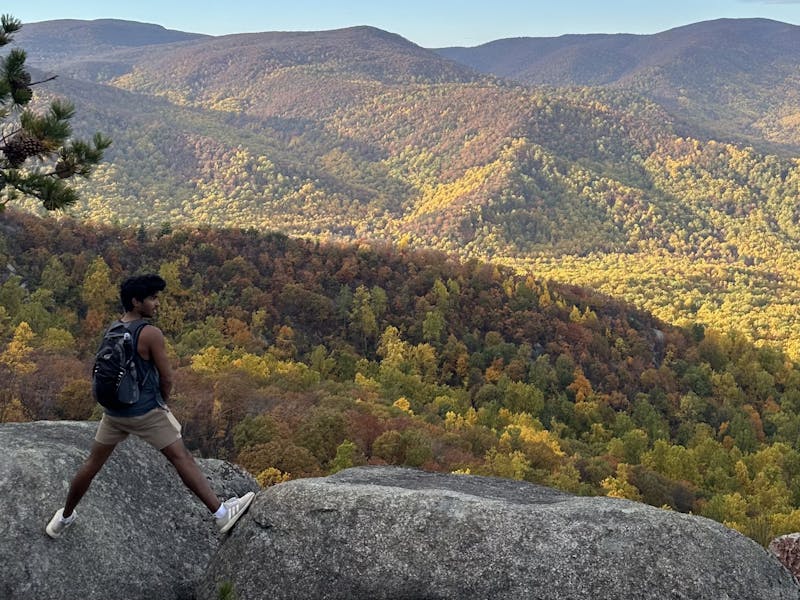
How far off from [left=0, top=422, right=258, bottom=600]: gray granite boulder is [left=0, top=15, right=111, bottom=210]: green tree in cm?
436

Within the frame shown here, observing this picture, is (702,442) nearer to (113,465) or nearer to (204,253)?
(204,253)

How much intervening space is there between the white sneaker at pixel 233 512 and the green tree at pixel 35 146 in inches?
274

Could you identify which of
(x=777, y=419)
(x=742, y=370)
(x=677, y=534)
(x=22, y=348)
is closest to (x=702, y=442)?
(x=777, y=419)

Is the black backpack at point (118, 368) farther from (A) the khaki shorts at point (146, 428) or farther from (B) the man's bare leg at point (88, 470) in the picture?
(B) the man's bare leg at point (88, 470)

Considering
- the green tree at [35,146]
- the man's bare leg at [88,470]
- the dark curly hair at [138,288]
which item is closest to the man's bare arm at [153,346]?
the dark curly hair at [138,288]

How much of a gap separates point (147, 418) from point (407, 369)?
69005 mm

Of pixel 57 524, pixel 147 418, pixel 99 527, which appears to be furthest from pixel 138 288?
pixel 99 527

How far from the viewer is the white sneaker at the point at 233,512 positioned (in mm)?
10172

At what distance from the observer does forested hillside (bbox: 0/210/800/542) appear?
1476 inches

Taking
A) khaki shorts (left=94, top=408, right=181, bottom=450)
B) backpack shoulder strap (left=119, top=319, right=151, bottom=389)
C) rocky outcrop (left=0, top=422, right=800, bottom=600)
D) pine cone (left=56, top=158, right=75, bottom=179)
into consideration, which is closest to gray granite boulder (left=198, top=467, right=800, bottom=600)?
rocky outcrop (left=0, top=422, right=800, bottom=600)

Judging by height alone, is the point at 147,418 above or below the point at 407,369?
above

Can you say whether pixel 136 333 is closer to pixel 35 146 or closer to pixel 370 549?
pixel 370 549

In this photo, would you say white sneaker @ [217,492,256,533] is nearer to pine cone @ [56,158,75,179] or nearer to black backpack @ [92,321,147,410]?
black backpack @ [92,321,147,410]

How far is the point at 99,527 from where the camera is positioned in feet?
34.8
